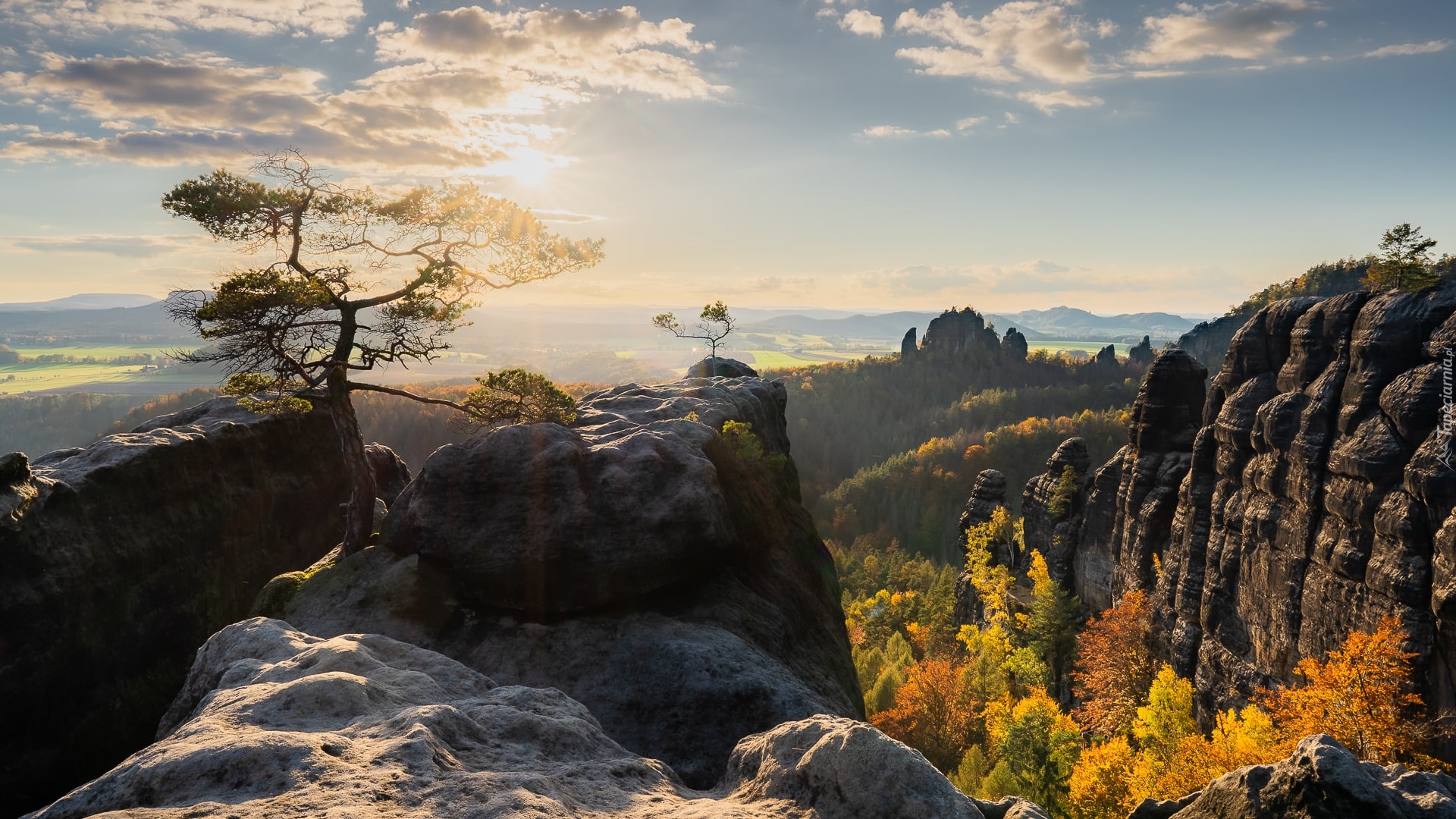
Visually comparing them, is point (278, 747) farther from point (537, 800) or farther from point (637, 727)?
point (637, 727)

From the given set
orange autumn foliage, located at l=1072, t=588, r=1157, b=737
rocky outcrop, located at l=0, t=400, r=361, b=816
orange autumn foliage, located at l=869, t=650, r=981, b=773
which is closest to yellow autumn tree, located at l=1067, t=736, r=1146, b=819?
orange autumn foliage, located at l=1072, t=588, r=1157, b=737

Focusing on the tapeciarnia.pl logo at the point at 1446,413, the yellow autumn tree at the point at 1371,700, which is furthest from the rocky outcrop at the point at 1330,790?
the tapeciarnia.pl logo at the point at 1446,413

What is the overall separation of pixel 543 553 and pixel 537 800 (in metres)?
13.5

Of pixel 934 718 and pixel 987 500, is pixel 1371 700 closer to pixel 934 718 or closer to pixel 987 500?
pixel 934 718

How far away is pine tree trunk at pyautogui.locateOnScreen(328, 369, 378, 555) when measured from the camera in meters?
25.7

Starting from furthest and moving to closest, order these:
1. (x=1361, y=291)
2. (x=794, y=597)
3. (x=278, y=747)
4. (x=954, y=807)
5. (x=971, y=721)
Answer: (x=971, y=721), (x=1361, y=291), (x=794, y=597), (x=954, y=807), (x=278, y=747)

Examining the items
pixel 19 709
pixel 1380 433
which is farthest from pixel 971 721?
pixel 19 709

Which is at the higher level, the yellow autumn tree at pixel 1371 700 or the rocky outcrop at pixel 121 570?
the rocky outcrop at pixel 121 570

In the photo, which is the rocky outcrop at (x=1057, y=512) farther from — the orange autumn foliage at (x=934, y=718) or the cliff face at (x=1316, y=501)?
the orange autumn foliage at (x=934, y=718)

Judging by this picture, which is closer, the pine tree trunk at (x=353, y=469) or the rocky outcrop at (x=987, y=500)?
the pine tree trunk at (x=353, y=469)

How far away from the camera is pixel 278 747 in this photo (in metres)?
8.49

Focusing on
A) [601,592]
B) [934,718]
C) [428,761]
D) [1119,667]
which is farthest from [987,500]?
Result: [428,761]

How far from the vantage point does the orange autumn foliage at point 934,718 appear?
179 ft

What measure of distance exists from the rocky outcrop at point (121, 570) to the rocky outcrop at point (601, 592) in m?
3.46
